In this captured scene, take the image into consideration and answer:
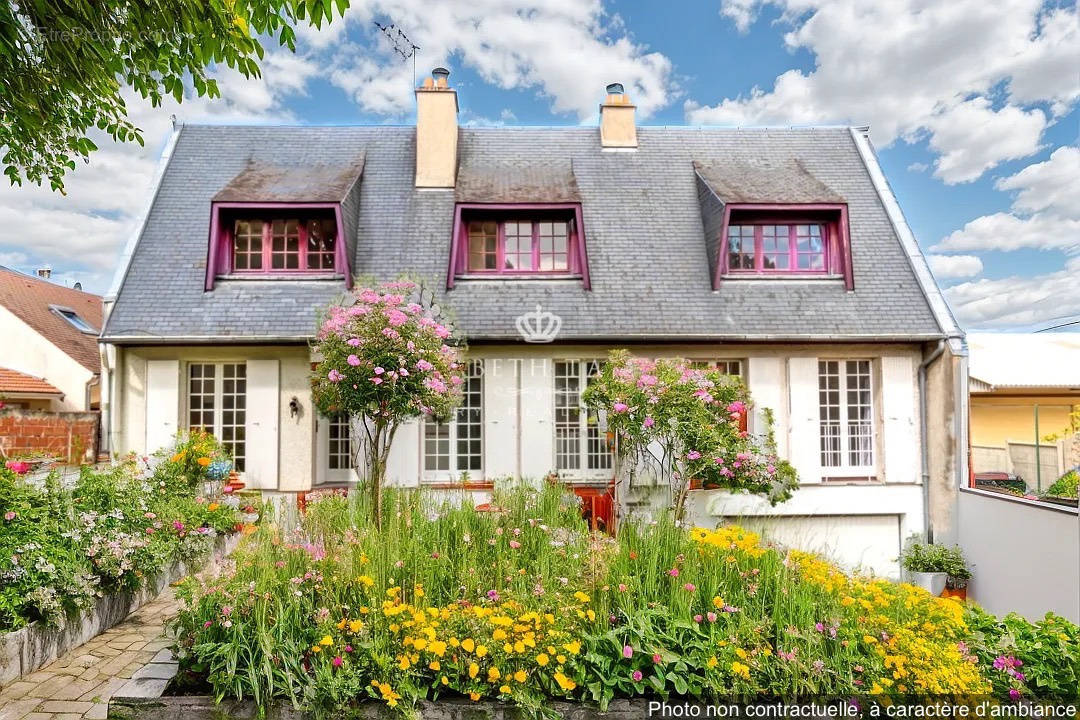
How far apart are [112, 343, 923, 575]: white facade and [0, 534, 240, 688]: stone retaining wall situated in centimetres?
324

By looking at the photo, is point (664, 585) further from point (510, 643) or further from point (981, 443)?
point (981, 443)

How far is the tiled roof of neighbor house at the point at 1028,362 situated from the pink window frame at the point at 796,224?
5524 millimetres

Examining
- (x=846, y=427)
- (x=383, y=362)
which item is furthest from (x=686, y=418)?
(x=383, y=362)

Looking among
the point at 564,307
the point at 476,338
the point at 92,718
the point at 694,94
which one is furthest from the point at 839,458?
the point at 92,718

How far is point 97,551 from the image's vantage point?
465 centimetres

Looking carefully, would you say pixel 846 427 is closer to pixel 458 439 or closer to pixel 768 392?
pixel 768 392

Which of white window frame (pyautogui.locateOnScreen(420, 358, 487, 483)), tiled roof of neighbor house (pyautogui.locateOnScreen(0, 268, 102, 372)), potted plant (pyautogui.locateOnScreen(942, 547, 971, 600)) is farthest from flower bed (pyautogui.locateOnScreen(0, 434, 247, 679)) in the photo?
tiled roof of neighbor house (pyautogui.locateOnScreen(0, 268, 102, 372))

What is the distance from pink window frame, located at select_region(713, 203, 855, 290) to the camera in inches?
368

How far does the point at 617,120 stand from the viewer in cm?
1138

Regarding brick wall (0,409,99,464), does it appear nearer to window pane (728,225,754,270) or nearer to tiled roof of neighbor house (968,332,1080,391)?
window pane (728,225,754,270)

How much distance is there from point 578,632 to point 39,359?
65.8 feet

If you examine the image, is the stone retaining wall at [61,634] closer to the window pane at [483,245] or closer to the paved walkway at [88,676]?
the paved walkway at [88,676]

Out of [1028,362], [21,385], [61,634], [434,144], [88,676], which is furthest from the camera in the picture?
[21,385]

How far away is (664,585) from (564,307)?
5502mm
